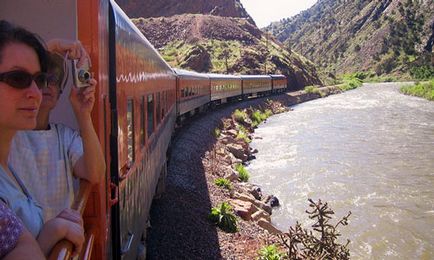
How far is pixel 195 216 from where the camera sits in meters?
9.89

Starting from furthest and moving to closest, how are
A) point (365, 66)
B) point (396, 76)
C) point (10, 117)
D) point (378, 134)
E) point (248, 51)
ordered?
point (365, 66)
point (396, 76)
point (248, 51)
point (378, 134)
point (10, 117)

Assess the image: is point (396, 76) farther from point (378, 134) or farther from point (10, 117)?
point (10, 117)

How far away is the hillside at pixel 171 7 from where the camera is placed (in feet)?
330

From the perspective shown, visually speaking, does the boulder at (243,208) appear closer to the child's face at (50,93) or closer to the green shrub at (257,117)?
the child's face at (50,93)

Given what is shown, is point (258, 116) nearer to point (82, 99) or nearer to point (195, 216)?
point (195, 216)

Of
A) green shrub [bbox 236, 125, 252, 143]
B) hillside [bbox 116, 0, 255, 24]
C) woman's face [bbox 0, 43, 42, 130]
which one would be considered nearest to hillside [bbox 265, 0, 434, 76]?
hillside [bbox 116, 0, 255, 24]

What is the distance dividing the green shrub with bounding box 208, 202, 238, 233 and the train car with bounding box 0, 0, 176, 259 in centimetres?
429

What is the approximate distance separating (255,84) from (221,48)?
30.8m

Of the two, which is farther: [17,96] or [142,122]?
[142,122]

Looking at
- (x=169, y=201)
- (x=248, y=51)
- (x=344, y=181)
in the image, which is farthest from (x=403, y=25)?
(x=169, y=201)

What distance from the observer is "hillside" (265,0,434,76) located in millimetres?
115312

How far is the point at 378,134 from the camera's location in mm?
27312

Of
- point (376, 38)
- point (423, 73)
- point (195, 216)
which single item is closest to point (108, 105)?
point (195, 216)

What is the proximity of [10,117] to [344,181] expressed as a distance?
16309 millimetres
